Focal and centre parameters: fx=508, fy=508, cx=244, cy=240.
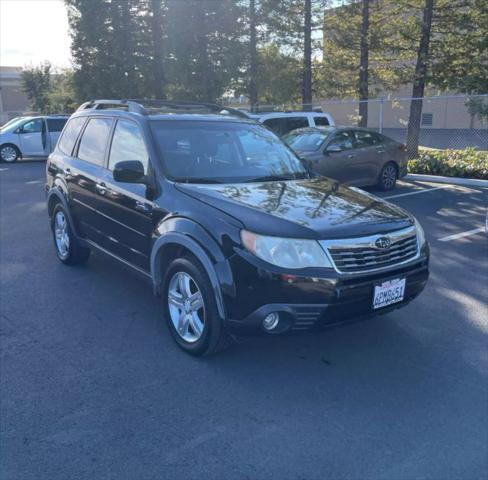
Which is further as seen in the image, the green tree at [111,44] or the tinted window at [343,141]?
the green tree at [111,44]

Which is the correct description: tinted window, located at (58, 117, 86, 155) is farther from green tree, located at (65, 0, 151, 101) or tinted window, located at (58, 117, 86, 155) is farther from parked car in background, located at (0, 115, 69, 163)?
green tree, located at (65, 0, 151, 101)

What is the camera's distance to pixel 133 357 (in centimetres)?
390

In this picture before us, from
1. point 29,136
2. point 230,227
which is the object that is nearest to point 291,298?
point 230,227

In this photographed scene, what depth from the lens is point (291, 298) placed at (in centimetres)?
328

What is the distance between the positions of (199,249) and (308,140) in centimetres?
728

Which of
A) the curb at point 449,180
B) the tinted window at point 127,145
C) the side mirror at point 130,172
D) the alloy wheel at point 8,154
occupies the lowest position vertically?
the curb at point 449,180

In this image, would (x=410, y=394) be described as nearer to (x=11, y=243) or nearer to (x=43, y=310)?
(x=43, y=310)

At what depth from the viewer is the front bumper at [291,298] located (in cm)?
327

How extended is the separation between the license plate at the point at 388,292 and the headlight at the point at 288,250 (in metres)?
0.46

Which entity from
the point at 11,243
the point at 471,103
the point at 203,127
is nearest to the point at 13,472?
the point at 203,127

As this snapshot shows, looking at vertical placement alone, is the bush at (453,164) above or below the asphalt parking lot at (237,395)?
below

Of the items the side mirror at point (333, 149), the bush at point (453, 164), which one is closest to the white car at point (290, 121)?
the bush at point (453, 164)

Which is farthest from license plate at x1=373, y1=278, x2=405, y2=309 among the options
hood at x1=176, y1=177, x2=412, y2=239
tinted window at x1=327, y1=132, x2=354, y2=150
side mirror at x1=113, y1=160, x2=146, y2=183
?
tinted window at x1=327, y1=132, x2=354, y2=150

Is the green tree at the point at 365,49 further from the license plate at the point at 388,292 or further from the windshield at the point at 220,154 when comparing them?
the license plate at the point at 388,292
